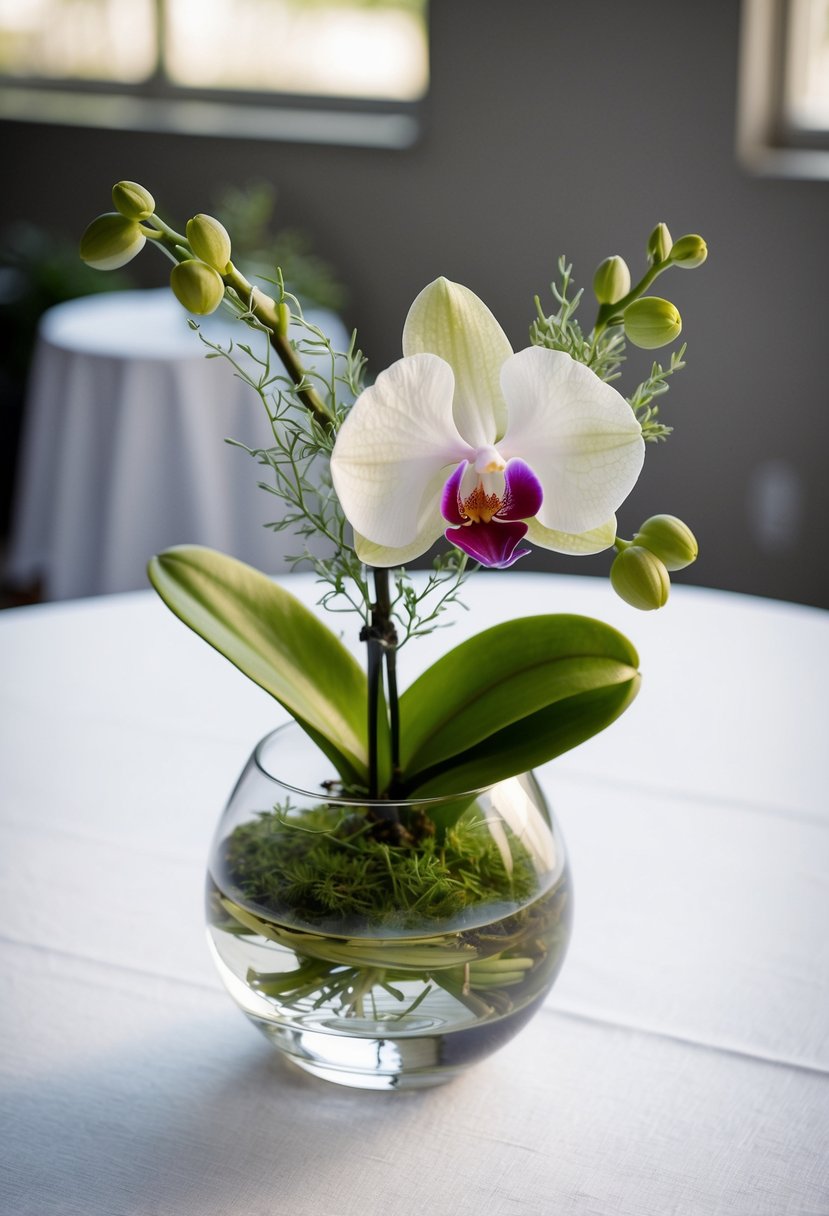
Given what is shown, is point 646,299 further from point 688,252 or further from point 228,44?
point 228,44

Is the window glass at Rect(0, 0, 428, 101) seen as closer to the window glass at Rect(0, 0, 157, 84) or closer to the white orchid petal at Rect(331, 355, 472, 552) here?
the window glass at Rect(0, 0, 157, 84)

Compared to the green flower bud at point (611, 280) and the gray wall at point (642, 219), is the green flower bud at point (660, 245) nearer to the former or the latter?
the green flower bud at point (611, 280)

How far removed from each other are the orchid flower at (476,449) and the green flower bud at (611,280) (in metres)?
0.05

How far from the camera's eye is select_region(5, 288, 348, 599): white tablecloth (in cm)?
228

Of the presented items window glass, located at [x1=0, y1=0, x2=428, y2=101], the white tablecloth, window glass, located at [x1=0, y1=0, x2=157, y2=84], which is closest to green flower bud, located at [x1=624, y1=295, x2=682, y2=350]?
the white tablecloth

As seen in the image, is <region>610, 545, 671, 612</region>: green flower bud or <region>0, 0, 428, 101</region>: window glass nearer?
<region>610, 545, 671, 612</region>: green flower bud

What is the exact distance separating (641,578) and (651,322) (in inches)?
3.9

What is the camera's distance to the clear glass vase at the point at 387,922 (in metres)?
0.52

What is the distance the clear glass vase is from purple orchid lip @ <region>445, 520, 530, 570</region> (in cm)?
11

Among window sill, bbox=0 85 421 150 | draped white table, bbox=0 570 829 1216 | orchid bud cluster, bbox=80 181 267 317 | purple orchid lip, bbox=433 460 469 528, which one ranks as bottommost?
draped white table, bbox=0 570 829 1216

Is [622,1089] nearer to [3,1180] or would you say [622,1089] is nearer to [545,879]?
[545,879]

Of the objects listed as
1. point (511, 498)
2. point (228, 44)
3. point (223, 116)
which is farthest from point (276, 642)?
Result: point (228, 44)

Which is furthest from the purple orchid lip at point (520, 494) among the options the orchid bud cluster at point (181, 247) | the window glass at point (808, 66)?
the window glass at point (808, 66)

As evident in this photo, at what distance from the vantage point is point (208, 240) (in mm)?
462
